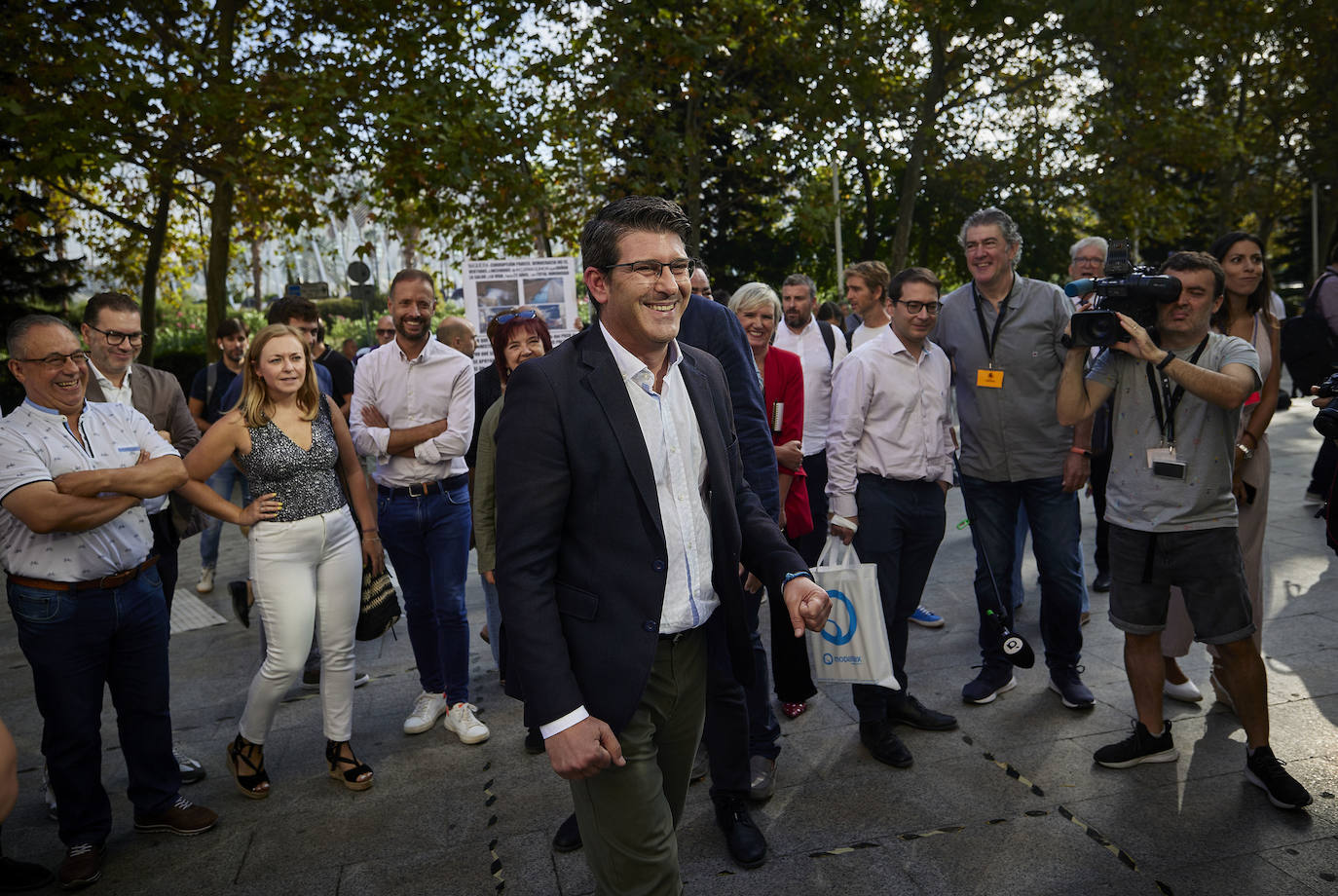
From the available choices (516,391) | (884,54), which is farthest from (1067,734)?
(884,54)

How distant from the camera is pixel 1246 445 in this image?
4625 millimetres

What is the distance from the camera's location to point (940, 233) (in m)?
32.4

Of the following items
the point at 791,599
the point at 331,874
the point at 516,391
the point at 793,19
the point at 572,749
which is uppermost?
the point at 793,19

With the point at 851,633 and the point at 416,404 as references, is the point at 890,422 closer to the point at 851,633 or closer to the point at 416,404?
the point at 851,633

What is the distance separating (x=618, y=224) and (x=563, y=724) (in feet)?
3.85

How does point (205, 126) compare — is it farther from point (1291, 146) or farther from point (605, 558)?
point (1291, 146)

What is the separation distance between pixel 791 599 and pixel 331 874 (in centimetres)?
224

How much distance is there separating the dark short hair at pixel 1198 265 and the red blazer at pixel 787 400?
1689mm

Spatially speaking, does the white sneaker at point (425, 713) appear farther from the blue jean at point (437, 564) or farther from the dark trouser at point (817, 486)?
the dark trouser at point (817, 486)

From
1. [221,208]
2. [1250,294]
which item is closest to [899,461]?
[1250,294]

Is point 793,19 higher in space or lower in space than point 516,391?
higher

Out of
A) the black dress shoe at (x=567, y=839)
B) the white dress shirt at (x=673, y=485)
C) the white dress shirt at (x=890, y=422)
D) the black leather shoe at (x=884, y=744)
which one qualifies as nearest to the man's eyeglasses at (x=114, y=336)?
the black dress shoe at (x=567, y=839)

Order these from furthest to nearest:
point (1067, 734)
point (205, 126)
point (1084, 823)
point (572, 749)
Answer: point (205, 126), point (1067, 734), point (1084, 823), point (572, 749)

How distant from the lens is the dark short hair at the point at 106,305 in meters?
4.58
